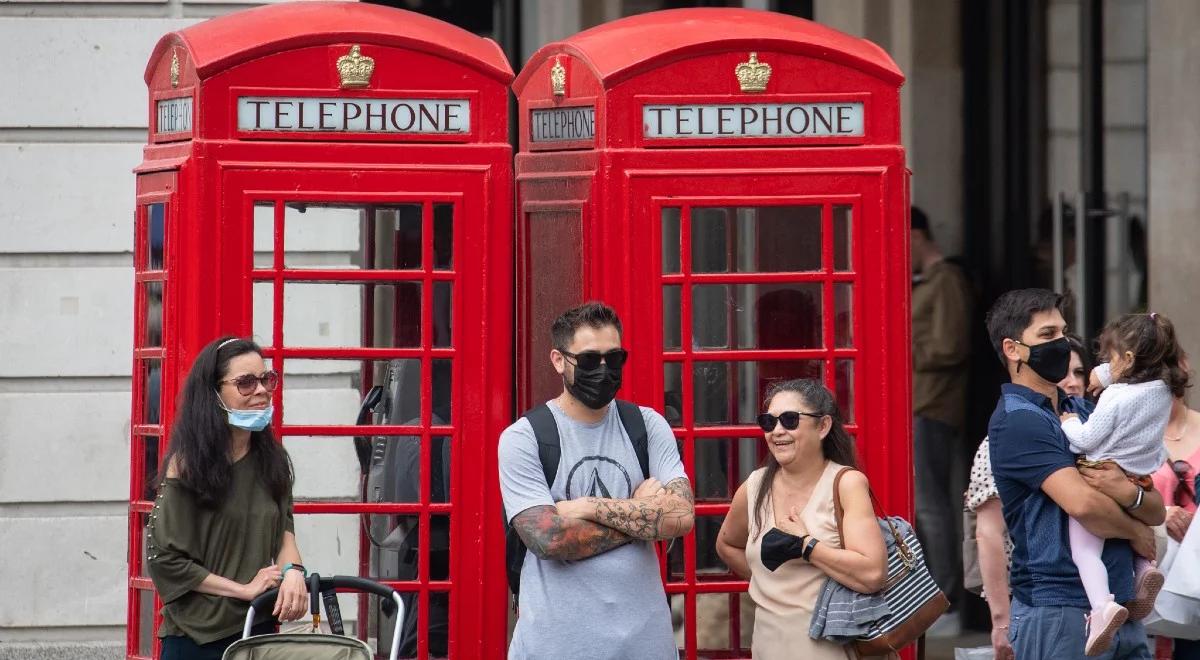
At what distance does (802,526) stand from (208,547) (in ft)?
5.29

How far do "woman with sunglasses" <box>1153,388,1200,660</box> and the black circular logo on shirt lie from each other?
192 cm

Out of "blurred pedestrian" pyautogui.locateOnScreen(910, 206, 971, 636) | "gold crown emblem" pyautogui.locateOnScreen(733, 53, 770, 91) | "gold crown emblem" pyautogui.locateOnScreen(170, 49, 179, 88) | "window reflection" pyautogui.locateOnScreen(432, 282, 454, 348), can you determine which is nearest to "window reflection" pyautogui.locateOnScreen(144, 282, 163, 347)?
"gold crown emblem" pyautogui.locateOnScreen(170, 49, 179, 88)

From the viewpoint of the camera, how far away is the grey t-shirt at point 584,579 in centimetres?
478

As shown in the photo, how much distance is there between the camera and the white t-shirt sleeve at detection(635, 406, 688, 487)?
16.4ft

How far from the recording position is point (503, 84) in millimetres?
5957

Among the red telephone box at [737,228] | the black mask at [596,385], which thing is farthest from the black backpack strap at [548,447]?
the red telephone box at [737,228]

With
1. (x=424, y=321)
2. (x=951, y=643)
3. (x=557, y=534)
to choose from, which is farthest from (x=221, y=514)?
(x=951, y=643)

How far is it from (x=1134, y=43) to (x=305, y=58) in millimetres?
4983

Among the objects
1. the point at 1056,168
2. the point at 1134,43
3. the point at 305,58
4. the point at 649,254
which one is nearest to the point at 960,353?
the point at 1056,168

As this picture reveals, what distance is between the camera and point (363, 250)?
6.11m

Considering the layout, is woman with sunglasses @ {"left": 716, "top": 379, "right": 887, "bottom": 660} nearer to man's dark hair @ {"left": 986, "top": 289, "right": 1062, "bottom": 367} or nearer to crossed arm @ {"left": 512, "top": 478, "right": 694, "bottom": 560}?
crossed arm @ {"left": 512, "top": 478, "right": 694, "bottom": 560}

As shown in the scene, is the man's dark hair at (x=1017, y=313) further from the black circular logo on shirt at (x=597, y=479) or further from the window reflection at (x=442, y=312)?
the window reflection at (x=442, y=312)

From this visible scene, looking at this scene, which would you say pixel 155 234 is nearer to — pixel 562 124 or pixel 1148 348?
pixel 562 124

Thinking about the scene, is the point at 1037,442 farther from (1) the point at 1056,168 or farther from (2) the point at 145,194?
(1) the point at 1056,168
